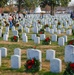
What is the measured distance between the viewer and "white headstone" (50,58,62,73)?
8526 millimetres

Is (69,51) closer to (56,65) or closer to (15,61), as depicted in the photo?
(56,65)

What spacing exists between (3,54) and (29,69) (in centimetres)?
277

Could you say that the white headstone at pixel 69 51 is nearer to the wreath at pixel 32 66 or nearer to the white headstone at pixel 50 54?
the white headstone at pixel 50 54

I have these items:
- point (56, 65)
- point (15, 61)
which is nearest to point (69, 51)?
point (56, 65)

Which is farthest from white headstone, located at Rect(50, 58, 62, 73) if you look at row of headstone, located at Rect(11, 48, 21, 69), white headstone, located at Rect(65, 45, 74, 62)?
white headstone, located at Rect(65, 45, 74, 62)

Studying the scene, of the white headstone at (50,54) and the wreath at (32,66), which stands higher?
the white headstone at (50,54)

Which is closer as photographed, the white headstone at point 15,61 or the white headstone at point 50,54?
the white headstone at point 15,61

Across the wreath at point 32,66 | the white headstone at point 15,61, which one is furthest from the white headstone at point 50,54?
the wreath at point 32,66

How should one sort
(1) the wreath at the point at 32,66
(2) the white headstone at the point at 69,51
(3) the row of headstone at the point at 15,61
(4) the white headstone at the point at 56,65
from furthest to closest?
(2) the white headstone at the point at 69,51, (3) the row of headstone at the point at 15,61, (4) the white headstone at the point at 56,65, (1) the wreath at the point at 32,66

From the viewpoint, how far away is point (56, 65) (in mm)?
8656

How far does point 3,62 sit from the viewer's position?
10.2 meters

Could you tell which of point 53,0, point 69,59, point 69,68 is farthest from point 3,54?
point 53,0

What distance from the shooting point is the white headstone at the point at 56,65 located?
853 cm

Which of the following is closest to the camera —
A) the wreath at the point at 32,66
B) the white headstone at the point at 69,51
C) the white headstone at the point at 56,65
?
the wreath at the point at 32,66
